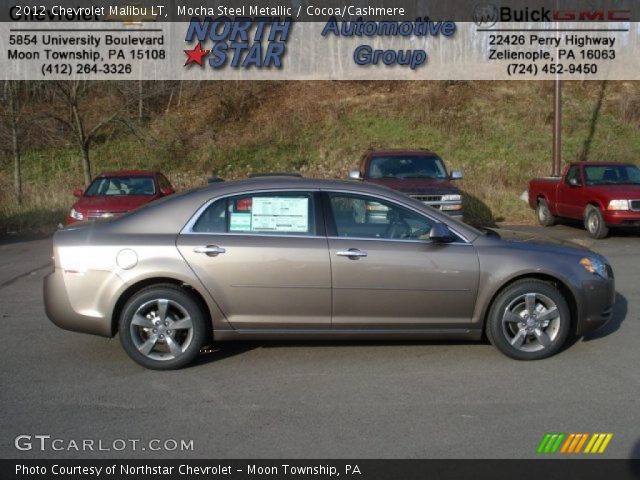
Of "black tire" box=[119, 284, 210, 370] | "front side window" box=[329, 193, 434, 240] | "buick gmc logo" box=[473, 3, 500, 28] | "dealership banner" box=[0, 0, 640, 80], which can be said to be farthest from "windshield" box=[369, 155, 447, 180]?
"buick gmc logo" box=[473, 3, 500, 28]

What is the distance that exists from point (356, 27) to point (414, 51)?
3560mm

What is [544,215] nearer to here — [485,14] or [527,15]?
[527,15]

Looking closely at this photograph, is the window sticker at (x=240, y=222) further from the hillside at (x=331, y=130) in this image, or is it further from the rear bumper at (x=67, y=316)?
the hillside at (x=331, y=130)

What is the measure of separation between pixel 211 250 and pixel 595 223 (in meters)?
11.3

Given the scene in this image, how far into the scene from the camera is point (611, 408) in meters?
4.97

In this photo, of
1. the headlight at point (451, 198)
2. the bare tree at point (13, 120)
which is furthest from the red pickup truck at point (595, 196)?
the bare tree at point (13, 120)

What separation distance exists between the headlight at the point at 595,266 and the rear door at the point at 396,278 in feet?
3.36

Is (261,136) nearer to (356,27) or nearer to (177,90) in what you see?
(177,90)

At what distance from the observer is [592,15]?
90.9ft

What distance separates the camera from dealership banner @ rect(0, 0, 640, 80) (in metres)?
32.9

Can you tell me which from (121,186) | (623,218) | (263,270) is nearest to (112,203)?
(121,186)

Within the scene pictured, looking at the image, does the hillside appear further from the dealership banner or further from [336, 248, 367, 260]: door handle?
[336, 248, 367, 260]: door handle

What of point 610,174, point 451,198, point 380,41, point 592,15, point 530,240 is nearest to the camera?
point 530,240
